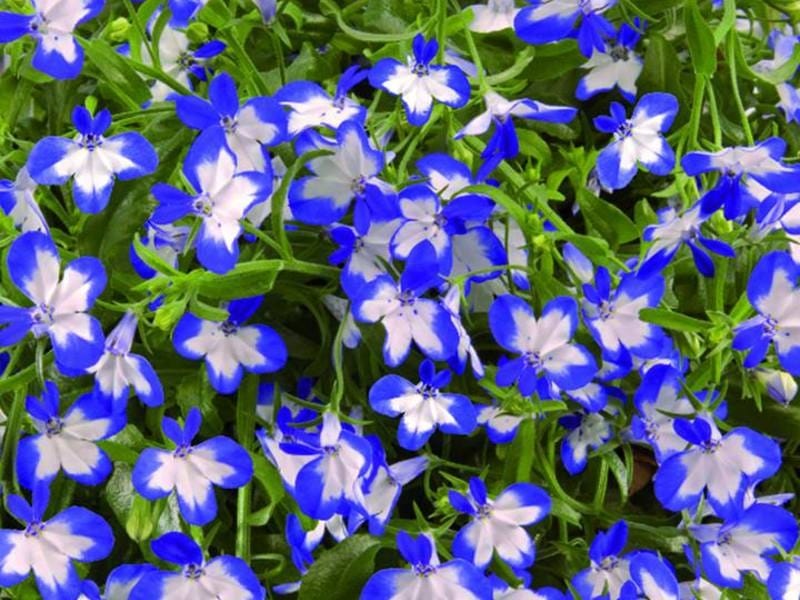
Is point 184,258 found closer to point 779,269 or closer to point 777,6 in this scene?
point 779,269

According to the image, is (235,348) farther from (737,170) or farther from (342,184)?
(737,170)

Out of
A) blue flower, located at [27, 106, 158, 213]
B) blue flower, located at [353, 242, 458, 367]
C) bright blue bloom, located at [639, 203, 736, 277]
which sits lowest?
blue flower, located at [353, 242, 458, 367]

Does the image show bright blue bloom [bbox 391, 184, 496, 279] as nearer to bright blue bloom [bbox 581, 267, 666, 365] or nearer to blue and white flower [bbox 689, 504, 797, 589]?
bright blue bloom [bbox 581, 267, 666, 365]

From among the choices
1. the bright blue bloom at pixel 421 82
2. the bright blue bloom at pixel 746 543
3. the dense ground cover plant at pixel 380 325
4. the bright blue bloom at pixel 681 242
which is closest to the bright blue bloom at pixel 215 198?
the dense ground cover plant at pixel 380 325

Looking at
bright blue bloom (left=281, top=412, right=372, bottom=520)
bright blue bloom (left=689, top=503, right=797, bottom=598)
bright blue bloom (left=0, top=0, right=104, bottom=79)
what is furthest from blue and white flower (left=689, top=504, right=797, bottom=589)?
bright blue bloom (left=0, top=0, right=104, bottom=79)

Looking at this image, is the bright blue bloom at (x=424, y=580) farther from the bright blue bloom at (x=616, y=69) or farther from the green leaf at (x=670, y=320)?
the bright blue bloom at (x=616, y=69)
